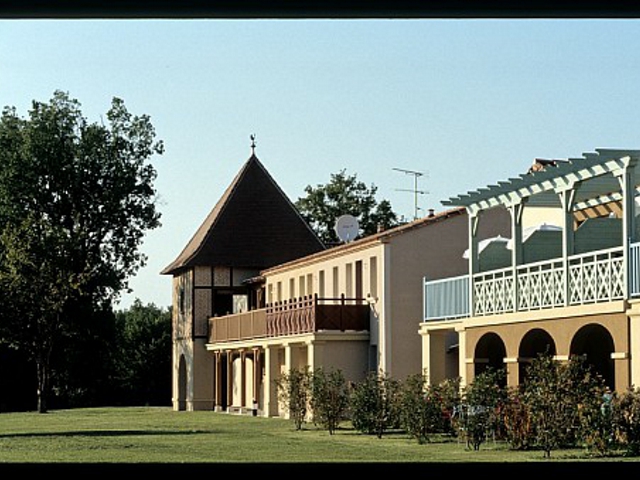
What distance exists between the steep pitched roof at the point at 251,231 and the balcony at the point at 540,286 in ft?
63.6

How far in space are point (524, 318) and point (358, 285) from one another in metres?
12.0

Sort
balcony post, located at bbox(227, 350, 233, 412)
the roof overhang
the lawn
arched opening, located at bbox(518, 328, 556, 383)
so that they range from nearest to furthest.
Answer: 1. the lawn
2. the roof overhang
3. arched opening, located at bbox(518, 328, 556, 383)
4. balcony post, located at bbox(227, 350, 233, 412)

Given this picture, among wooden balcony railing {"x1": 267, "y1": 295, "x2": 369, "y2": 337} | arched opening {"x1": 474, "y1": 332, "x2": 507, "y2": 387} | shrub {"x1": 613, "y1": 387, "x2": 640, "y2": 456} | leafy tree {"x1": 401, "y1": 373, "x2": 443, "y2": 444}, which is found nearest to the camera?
shrub {"x1": 613, "y1": 387, "x2": 640, "y2": 456}

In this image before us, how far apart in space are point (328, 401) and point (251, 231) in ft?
75.8

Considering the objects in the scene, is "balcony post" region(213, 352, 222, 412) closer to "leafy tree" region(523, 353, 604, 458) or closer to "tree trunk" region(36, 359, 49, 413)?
"tree trunk" region(36, 359, 49, 413)

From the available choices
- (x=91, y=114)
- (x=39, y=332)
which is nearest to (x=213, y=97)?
(x=39, y=332)

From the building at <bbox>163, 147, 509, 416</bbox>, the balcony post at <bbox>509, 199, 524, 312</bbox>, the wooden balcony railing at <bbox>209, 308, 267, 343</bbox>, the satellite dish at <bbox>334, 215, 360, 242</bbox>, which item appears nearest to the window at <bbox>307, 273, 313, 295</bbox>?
the building at <bbox>163, 147, 509, 416</bbox>

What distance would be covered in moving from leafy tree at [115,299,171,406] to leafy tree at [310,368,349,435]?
2884cm

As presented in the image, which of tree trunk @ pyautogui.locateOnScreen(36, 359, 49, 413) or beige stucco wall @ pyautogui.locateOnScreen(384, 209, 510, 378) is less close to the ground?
beige stucco wall @ pyautogui.locateOnScreen(384, 209, 510, 378)

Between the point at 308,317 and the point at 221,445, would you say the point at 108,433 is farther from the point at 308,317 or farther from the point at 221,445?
the point at 308,317

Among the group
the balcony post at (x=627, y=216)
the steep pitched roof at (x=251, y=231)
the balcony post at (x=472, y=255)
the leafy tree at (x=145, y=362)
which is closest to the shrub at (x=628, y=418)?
the balcony post at (x=627, y=216)

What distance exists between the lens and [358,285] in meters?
37.0

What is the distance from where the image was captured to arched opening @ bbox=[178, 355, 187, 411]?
51.6 metres

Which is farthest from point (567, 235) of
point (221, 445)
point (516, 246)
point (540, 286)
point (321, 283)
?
point (321, 283)
